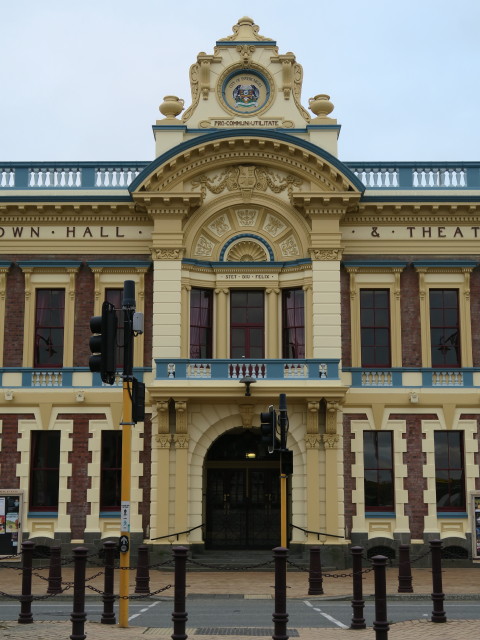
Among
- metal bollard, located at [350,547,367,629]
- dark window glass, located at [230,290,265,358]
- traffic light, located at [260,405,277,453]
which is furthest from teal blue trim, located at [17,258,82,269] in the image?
metal bollard, located at [350,547,367,629]

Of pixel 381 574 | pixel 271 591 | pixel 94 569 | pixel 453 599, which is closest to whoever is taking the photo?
pixel 381 574

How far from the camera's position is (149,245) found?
29.1 metres

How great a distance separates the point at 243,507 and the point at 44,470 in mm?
6388

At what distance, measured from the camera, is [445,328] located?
2909 cm

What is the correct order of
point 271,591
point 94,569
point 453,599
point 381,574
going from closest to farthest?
point 381,574
point 453,599
point 271,591
point 94,569

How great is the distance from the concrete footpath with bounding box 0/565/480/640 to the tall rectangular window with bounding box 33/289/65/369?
6.45 meters

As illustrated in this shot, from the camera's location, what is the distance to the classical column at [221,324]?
2864 centimetres

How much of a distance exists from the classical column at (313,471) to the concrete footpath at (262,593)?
1639mm

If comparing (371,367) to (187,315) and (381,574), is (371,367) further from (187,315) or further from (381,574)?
(381,574)

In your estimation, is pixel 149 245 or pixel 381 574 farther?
pixel 149 245

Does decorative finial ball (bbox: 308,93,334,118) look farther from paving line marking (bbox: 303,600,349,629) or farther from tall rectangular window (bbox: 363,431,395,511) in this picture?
paving line marking (bbox: 303,600,349,629)

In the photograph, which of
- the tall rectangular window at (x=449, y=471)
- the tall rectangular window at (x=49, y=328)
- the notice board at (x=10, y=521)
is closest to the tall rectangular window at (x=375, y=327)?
the tall rectangular window at (x=449, y=471)

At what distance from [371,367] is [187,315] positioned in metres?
5.93


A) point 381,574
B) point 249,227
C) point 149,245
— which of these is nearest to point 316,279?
point 249,227
